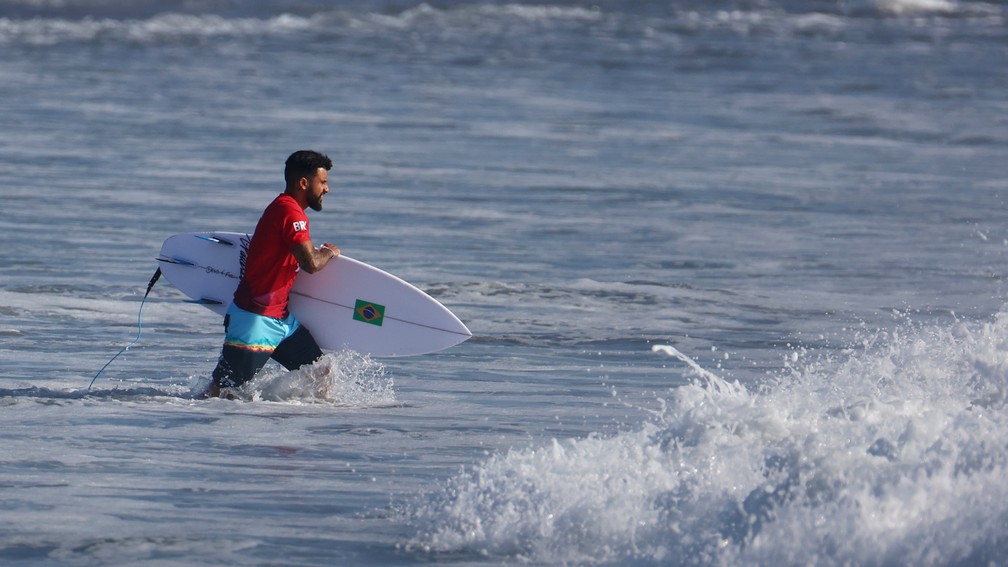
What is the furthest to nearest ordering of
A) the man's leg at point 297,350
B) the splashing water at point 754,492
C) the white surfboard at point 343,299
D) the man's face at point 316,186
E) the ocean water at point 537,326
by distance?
the white surfboard at point 343,299 < the man's leg at point 297,350 < the man's face at point 316,186 < the ocean water at point 537,326 < the splashing water at point 754,492

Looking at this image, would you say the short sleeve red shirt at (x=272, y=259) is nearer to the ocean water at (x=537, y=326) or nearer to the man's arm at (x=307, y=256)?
the man's arm at (x=307, y=256)

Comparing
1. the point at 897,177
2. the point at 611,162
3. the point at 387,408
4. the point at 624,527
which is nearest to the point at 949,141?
the point at 897,177

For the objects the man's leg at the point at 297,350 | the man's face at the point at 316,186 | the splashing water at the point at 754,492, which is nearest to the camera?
the splashing water at the point at 754,492

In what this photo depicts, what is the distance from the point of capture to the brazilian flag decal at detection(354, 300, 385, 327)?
8719mm

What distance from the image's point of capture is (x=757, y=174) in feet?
60.0

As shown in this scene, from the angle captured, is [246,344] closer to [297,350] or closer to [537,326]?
[297,350]

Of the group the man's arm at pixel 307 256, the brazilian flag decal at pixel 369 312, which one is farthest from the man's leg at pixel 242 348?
the brazilian flag decal at pixel 369 312

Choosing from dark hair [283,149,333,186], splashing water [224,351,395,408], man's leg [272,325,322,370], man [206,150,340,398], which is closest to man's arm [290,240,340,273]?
man [206,150,340,398]

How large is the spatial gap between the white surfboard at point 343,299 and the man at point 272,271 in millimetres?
501

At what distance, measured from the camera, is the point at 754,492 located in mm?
5688

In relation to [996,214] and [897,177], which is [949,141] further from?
[996,214]

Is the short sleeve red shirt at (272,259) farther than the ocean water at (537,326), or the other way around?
the short sleeve red shirt at (272,259)

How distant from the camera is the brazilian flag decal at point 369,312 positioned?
8.72 metres

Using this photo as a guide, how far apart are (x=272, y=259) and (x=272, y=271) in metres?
0.06
